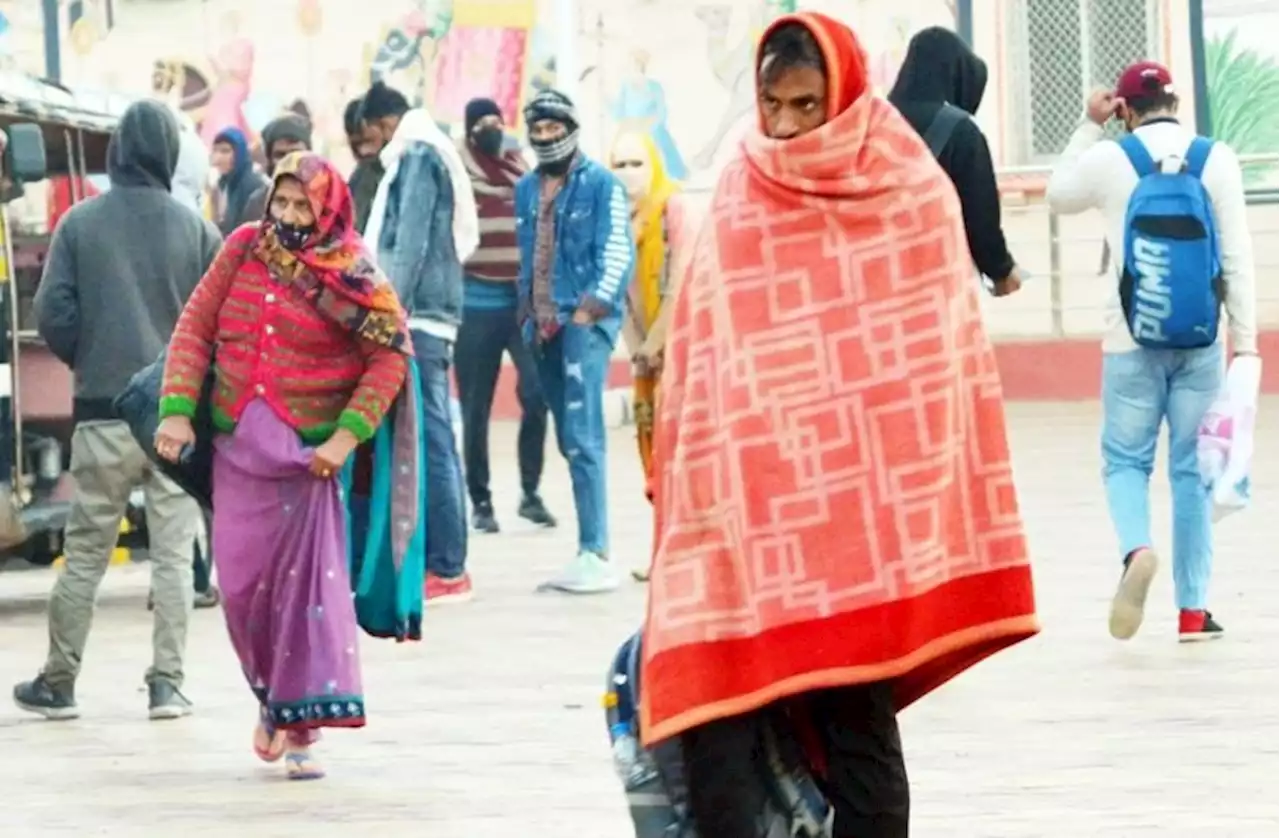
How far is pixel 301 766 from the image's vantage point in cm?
832

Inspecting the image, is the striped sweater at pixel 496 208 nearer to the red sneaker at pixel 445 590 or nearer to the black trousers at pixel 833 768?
the red sneaker at pixel 445 590

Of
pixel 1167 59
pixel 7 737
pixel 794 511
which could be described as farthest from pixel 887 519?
pixel 1167 59

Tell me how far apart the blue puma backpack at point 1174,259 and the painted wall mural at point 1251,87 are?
47.5ft

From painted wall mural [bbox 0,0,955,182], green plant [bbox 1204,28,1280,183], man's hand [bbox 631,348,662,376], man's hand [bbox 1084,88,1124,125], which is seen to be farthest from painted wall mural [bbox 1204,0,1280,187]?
man's hand [bbox 1084,88,1124,125]

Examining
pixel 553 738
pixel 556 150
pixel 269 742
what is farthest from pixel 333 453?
pixel 556 150

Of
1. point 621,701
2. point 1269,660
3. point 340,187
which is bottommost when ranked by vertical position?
point 1269,660

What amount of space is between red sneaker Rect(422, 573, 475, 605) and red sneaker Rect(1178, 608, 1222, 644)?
285 centimetres

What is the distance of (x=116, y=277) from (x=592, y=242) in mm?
3001

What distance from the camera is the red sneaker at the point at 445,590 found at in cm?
1216

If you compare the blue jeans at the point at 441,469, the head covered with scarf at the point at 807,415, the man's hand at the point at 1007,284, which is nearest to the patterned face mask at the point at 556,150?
the blue jeans at the point at 441,469

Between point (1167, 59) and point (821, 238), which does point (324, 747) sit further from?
point (1167, 59)

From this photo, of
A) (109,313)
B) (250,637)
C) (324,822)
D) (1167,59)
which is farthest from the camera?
(1167,59)

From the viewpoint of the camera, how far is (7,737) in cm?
916

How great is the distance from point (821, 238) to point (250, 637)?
10.4 feet
